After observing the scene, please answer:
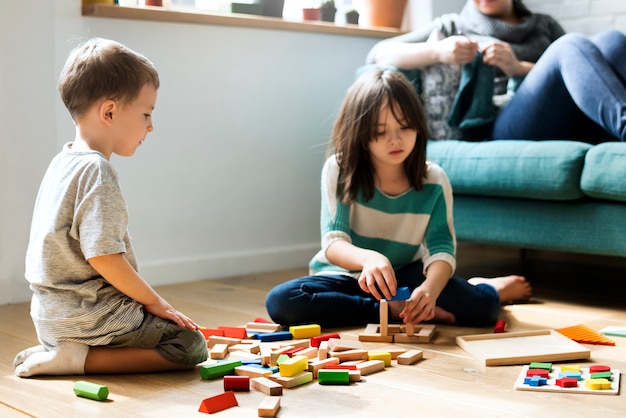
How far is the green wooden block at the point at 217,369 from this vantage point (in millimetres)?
1632

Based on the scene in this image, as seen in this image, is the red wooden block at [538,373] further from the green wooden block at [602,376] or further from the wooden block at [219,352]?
the wooden block at [219,352]

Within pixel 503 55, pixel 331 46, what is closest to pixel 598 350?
pixel 503 55

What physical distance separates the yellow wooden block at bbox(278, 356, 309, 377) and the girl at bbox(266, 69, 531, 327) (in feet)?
1.37

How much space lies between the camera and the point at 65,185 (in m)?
1.62

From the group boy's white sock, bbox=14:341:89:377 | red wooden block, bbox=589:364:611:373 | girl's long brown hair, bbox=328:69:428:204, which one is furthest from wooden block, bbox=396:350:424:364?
boy's white sock, bbox=14:341:89:377

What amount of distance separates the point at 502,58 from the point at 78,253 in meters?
1.74

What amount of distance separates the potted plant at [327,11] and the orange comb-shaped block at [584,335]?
1.81m

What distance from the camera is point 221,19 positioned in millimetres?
2820

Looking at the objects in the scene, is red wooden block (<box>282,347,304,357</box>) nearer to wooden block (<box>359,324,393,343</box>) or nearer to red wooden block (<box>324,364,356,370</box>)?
red wooden block (<box>324,364,356,370</box>)

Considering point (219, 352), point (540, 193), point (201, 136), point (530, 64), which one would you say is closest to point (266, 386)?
point (219, 352)

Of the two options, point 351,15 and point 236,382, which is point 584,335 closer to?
point 236,382

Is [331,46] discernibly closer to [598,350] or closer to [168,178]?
[168,178]

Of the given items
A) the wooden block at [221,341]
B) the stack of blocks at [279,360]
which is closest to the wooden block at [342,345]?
the stack of blocks at [279,360]

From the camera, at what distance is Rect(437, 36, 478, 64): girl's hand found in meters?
2.72
